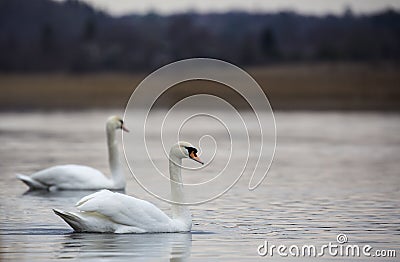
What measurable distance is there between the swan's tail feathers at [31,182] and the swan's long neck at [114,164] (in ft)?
3.15

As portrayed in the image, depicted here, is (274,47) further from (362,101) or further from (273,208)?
(273,208)

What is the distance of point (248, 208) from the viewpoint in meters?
13.4

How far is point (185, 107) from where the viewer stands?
46.1 metres

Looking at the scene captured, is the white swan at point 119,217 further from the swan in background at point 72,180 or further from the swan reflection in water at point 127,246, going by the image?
the swan in background at point 72,180

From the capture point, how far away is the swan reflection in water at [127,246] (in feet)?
33.0

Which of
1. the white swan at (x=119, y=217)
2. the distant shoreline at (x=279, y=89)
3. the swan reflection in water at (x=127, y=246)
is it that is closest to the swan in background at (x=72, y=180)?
the white swan at (x=119, y=217)

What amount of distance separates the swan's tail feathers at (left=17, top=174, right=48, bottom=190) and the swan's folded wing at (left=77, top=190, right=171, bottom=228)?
443 cm

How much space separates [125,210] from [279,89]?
3061 centimetres

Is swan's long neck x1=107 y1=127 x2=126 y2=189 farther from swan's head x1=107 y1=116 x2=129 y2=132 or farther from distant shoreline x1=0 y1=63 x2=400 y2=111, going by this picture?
distant shoreline x1=0 y1=63 x2=400 y2=111

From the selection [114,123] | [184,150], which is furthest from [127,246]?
[114,123]

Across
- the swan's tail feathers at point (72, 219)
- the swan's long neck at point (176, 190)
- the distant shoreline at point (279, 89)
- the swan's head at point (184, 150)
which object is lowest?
the swan's tail feathers at point (72, 219)

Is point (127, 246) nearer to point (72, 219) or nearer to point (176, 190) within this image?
point (72, 219)

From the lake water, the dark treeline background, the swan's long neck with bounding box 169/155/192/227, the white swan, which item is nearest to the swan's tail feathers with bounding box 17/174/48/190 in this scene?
the lake water

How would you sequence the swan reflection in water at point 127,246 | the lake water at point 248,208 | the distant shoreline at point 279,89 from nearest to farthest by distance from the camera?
the swan reflection in water at point 127,246, the lake water at point 248,208, the distant shoreline at point 279,89
